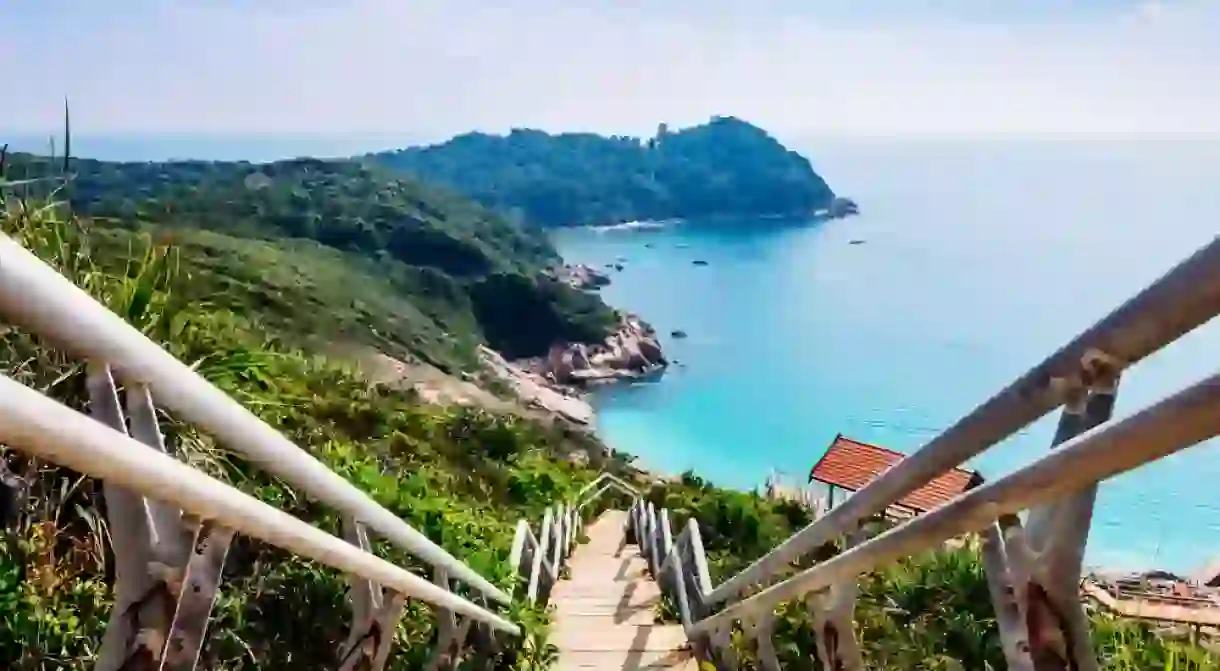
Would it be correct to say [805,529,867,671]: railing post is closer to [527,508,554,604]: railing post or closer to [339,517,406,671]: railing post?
[339,517,406,671]: railing post

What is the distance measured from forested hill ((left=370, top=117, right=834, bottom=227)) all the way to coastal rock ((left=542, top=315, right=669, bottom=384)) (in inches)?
1718

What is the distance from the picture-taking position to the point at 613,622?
14.4ft

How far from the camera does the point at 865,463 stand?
817 inches

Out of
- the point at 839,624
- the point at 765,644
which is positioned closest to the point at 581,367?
the point at 765,644

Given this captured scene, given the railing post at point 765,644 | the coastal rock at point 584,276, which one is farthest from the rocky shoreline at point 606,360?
the railing post at point 765,644

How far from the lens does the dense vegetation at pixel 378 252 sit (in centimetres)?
4016

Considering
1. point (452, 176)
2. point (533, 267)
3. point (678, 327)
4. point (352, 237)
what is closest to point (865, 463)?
point (352, 237)

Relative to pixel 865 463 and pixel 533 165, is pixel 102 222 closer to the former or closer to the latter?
pixel 865 463

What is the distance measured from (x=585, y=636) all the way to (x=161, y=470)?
3310 mm

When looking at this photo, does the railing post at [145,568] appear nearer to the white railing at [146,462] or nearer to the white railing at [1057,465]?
the white railing at [146,462]

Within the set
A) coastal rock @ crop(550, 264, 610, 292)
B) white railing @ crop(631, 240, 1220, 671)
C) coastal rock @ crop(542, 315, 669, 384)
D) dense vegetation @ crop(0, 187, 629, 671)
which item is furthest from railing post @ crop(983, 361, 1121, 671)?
coastal rock @ crop(550, 264, 610, 292)

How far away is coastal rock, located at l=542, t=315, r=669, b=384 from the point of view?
51.8 metres

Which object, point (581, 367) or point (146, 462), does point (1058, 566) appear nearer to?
point (146, 462)

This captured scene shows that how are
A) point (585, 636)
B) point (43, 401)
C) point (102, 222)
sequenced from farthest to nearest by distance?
point (102, 222) < point (585, 636) < point (43, 401)
